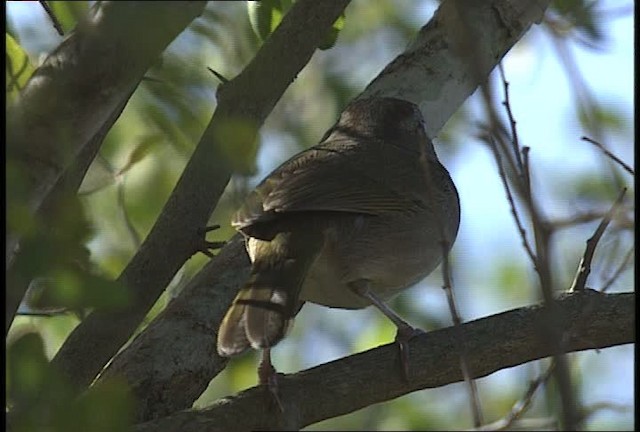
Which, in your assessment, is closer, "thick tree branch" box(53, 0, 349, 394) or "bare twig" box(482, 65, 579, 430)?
"bare twig" box(482, 65, 579, 430)

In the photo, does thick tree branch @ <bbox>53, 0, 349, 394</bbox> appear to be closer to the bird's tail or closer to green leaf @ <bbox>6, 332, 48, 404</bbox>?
the bird's tail

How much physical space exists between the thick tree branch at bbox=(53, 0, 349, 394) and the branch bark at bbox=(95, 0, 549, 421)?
116 millimetres

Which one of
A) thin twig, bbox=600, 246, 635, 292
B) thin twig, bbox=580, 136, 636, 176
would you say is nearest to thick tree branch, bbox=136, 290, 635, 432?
thin twig, bbox=600, 246, 635, 292

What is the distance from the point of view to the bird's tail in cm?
318

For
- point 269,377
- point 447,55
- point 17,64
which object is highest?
point 447,55

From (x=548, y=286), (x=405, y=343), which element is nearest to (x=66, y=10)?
(x=405, y=343)

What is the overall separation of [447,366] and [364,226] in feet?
2.29

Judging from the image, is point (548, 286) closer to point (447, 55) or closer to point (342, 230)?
point (342, 230)

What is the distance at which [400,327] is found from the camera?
11.9 feet

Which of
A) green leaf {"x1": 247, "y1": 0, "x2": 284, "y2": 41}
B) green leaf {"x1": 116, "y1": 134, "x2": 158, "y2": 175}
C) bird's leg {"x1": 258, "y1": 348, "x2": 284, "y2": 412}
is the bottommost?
bird's leg {"x1": 258, "y1": 348, "x2": 284, "y2": 412}

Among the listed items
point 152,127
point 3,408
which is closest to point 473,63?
point 3,408

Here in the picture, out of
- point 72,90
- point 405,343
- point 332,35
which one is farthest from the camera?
point 332,35

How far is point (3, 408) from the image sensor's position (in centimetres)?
253

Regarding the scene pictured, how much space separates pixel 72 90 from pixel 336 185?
157 cm
